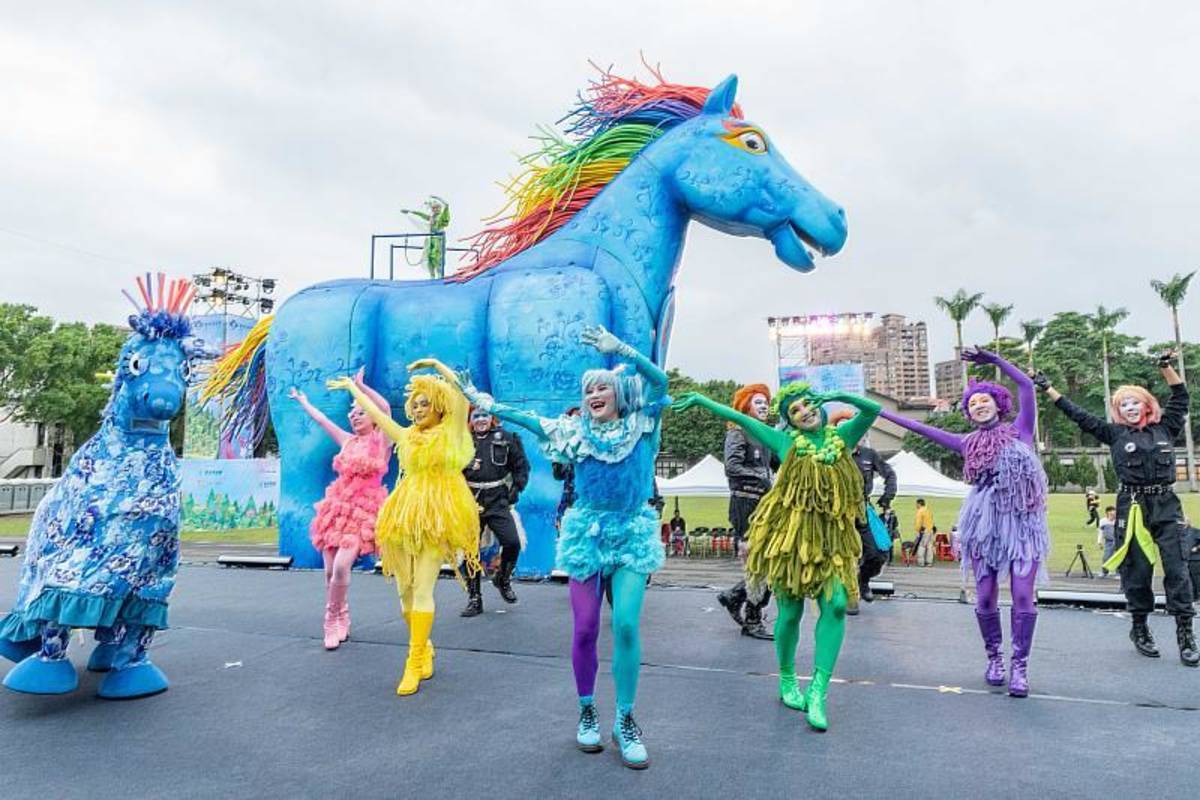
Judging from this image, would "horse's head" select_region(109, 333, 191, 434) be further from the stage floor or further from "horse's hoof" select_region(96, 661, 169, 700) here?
the stage floor

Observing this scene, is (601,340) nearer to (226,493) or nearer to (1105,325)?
(226,493)

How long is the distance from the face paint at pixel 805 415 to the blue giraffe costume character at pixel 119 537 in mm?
2659

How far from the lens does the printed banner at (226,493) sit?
1454cm

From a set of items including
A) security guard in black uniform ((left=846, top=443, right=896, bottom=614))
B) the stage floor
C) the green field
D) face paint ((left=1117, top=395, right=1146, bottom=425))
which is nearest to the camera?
the stage floor

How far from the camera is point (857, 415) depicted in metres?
3.17

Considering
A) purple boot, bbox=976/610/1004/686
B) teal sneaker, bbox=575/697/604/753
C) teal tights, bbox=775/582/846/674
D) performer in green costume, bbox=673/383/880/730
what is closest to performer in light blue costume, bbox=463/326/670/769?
teal sneaker, bbox=575/697/604/753

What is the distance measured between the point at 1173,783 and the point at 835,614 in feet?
3.69

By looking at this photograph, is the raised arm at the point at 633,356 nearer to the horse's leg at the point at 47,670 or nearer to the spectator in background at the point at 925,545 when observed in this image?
the horse's leg at the point at 47,670

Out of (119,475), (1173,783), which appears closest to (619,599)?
(1173,783)

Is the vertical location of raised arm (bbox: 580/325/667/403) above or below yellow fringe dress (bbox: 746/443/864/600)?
above

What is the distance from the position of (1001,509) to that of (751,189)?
3.38m

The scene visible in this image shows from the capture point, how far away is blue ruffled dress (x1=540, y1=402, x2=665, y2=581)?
2.76m

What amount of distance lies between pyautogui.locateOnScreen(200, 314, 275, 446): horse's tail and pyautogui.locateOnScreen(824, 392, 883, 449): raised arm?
6.08 meters

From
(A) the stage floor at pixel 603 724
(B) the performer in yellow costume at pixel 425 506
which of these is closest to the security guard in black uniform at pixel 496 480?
(A) the stage floor at pixel 603 724
